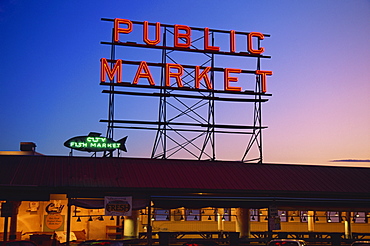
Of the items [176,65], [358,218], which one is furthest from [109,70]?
[358,218]

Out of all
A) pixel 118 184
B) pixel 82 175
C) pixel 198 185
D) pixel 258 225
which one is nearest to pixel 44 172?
pixel 82 175

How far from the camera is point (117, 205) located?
2153 centimetres

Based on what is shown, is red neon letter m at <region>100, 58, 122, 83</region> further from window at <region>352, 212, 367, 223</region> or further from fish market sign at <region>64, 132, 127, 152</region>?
window at <region>352, 212, 367, 223</region>

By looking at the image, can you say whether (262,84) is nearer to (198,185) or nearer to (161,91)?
(161,91)

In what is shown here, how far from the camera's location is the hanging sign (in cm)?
2144

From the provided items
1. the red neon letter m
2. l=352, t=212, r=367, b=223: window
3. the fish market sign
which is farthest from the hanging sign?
l=352, t=212, r=367, b=223: window

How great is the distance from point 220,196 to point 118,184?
4.93 m

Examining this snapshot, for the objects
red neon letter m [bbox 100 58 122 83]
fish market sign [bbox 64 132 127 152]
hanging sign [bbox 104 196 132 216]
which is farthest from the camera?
red neon letter m [bbox 100 58 122 83]

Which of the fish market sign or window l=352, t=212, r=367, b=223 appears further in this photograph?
window l=352, t=212, r=367, b=223

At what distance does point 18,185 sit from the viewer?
20.4 m

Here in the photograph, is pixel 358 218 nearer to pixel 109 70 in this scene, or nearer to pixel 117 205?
pixel 109 70

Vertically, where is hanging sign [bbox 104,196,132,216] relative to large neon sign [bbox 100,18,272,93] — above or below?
below

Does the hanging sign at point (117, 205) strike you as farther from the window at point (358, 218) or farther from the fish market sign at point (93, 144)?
the window at point (358, 218)

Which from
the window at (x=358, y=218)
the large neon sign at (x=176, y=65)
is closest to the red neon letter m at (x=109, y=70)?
the large neon sign at (x=176, y=65)
